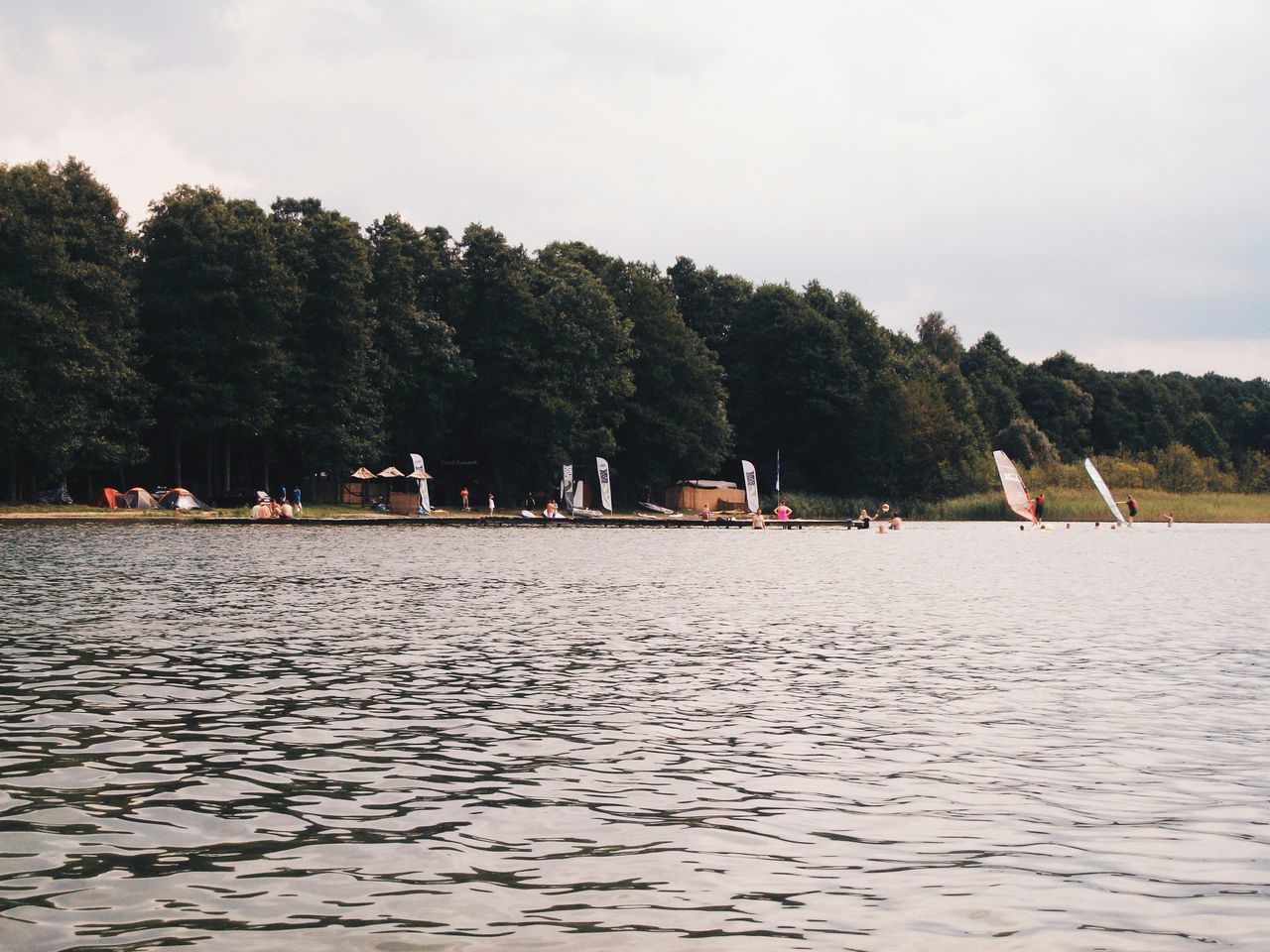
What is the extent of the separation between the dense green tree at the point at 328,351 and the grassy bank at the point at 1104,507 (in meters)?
48.3

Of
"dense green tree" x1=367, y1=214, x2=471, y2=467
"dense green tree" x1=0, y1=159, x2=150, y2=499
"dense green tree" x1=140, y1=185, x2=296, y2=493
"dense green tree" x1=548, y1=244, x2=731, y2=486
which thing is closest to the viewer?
"dense green tree" x1=0, y1=159, x2=150, y2=499

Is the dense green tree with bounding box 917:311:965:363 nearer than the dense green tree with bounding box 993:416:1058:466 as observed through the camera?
No

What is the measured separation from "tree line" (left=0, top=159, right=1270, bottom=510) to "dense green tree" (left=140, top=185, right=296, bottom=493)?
0.15 metres

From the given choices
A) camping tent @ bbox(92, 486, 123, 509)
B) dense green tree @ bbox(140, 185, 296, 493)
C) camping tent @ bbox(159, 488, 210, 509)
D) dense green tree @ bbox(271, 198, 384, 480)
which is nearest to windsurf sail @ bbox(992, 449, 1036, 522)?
dense green tree @ bbox(271, 198, 384, 480)

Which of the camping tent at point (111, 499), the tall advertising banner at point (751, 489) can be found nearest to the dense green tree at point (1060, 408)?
the tall advertising banner at point (751, 489)

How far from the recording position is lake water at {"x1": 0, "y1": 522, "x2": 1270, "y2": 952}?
6.93 m

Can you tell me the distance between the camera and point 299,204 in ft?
304

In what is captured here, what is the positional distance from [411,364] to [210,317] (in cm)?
1694

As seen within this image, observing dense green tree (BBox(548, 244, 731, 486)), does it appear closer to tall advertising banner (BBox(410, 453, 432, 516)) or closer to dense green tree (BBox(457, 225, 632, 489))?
dense green tree (BBox(457, 225, 632, 489))

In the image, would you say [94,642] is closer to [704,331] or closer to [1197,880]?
[1197,880]

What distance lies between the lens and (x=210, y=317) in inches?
3054

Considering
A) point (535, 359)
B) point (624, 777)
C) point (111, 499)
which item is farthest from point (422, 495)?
point (624, 777)

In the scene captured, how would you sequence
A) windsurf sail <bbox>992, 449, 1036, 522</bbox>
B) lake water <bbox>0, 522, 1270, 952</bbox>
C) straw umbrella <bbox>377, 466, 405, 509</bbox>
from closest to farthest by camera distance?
lake water <bbox>0, 522, 1270, 952</bbox>, windsurf sail <bbox>992, 449, 1036, 522</bbox>, straw umbrella <bbox>377, 466, 405, 509</bbox>

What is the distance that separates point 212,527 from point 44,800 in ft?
171
